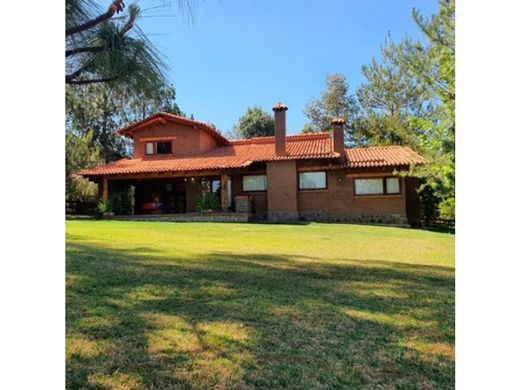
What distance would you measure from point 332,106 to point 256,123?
19.5 ft

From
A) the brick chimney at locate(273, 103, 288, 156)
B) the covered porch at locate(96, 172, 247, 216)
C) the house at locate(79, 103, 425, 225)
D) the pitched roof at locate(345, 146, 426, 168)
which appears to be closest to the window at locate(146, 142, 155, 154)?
the house at locate(79, 103, 425, 225)

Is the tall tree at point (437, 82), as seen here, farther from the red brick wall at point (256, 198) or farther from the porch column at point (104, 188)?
the porch column at point (104, 188)

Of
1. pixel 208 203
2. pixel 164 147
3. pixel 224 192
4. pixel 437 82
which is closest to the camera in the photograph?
pixel 437 82

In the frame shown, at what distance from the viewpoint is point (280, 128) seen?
696 inches

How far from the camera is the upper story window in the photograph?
1912 cm

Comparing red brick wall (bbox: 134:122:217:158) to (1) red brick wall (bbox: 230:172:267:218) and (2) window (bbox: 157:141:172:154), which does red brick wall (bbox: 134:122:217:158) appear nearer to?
(2) window (bbox: 157:141:172:154)

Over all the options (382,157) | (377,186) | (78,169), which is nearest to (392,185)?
(377,186)

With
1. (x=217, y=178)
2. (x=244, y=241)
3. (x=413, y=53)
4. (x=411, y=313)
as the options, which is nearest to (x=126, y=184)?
(x=217, y=178)

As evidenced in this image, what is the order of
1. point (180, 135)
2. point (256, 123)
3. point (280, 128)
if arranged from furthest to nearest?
point (256, 123) → point (180, 135) → point (280, 128)

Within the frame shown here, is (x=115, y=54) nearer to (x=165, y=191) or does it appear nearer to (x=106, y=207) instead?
(x=106, y=207)
